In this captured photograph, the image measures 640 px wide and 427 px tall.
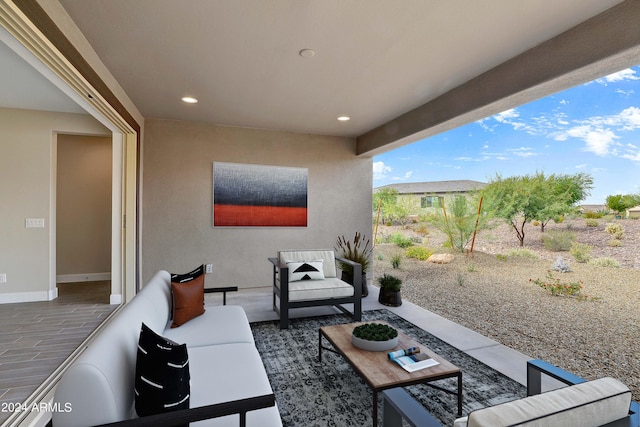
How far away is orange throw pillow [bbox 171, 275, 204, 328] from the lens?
2.37 metres

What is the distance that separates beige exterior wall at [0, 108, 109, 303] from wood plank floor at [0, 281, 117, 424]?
352 mm

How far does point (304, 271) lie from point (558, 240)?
2621 mm

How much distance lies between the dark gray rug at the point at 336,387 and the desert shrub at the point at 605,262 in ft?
4.25

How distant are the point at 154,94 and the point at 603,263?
15.7 ft

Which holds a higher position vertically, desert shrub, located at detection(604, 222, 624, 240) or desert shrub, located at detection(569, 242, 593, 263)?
desert shrub, located at detection(604, 222, 624, 240)

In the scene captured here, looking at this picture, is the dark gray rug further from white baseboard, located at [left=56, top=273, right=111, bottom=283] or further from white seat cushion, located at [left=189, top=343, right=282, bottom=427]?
white baseboard, located at [left=56, top=273, right=111, bottom=283]

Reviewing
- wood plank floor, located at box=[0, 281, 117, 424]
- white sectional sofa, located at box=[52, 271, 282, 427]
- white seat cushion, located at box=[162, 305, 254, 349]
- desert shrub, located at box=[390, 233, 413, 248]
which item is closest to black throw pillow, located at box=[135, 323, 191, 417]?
white sectional sofa, located at box=[52, 271, 282, 427]

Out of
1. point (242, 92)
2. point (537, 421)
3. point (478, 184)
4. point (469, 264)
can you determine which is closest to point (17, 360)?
point (242, 92)

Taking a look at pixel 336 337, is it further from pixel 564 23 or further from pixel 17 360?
pixel 564 23

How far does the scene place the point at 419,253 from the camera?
4965mm

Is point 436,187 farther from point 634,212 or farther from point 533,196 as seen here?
point 634,212

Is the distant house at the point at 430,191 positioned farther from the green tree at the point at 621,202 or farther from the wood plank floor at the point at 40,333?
the wood plank floor at the point at 40,333

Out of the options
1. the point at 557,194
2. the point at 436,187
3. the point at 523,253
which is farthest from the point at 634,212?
the point at 436,187

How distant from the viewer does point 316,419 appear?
6.20 feet
